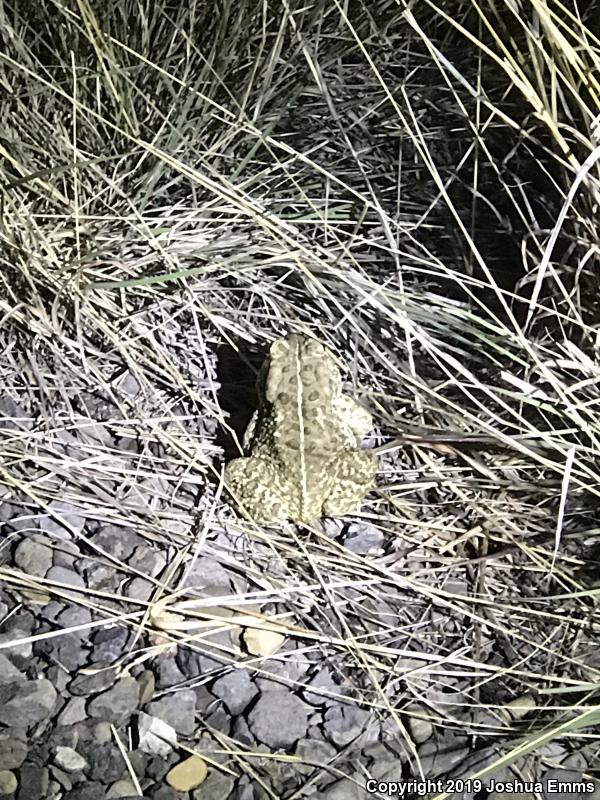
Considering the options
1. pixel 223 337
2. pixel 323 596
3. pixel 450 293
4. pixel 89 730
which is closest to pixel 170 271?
pixel 223 337

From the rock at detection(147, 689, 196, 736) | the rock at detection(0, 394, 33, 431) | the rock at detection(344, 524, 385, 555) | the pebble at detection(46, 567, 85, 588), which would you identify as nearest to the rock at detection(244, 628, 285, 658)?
the rock at detection(147, 689, 196, 736)

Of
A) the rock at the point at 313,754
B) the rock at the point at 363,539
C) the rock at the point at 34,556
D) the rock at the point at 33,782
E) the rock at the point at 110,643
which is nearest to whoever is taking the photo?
the rock at the point at 33,782

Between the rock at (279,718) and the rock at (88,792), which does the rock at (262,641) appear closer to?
the rock at (279,718)

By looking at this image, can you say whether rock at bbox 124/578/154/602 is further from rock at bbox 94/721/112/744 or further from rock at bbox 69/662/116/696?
rock at bbox 94/721/112/744

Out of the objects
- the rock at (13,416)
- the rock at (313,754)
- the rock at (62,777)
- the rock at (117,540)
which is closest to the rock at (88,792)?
the rock at (62,777)

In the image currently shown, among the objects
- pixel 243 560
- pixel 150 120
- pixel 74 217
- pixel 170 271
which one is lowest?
pixel 243 560

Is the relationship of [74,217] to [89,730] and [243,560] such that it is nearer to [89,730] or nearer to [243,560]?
[243,560]
